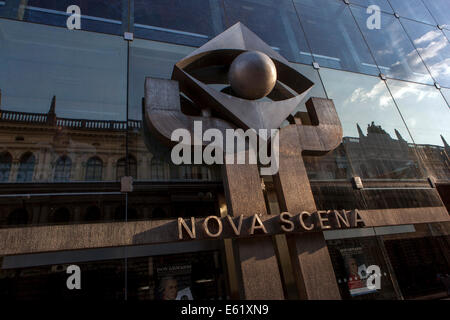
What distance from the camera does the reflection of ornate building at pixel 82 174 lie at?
4.67 meters

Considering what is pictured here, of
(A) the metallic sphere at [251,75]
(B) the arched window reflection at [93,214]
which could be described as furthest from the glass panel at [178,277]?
(A) the metallic sphere at [251,75]

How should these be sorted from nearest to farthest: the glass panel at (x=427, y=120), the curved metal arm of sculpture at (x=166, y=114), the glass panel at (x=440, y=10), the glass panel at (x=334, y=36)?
the curved metal arm of sculpture at (x=166, y=114)
the glass panel at (x=427, y=120)
the glass panel at (x=334, y=36)
the glass panel at (x=440, y=10)

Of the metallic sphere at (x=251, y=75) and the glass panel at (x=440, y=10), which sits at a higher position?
the glass panel at (x=440, y=10)

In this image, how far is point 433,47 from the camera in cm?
1218

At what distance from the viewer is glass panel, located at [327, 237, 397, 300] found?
5.68m

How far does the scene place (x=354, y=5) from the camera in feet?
36.6

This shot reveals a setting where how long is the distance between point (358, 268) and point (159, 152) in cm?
543

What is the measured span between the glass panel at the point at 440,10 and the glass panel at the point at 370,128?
825 centimetres

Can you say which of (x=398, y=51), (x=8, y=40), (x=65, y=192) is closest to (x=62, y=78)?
(x=8, y=40)

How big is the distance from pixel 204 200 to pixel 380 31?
1138 cm

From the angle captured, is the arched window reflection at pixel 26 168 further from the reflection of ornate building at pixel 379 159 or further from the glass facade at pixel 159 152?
the reflection of ornate building at pixel 379 159

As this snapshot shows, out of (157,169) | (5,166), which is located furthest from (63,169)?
(157,169)

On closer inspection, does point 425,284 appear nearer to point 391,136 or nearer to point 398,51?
point 391,136

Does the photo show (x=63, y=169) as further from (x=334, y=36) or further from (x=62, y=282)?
(x=334, y=36)
